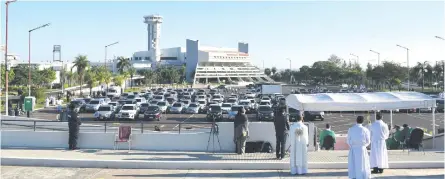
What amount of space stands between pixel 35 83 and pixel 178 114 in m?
50.3

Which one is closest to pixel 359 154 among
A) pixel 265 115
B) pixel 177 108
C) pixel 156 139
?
pixel 156 139

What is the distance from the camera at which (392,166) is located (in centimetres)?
1227

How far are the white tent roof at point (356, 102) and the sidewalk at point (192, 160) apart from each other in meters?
1.69

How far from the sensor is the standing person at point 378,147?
38.2 ft

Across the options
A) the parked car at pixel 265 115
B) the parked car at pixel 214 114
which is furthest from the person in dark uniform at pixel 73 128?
the parked car at pixel 265 115

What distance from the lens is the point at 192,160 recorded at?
13.0m

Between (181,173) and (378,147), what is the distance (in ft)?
15.7

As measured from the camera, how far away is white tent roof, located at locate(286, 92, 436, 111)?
1531cm

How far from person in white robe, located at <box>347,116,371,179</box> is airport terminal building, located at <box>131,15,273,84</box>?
502 feet

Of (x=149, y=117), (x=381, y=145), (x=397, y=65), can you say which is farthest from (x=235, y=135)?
(x=397, y=65)

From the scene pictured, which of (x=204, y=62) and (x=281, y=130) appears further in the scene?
(x=204, y=62)

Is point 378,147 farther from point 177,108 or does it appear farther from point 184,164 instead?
point 177,108

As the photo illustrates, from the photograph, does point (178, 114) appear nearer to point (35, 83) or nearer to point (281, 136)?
point (281, 136)

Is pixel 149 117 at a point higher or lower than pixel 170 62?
lower
